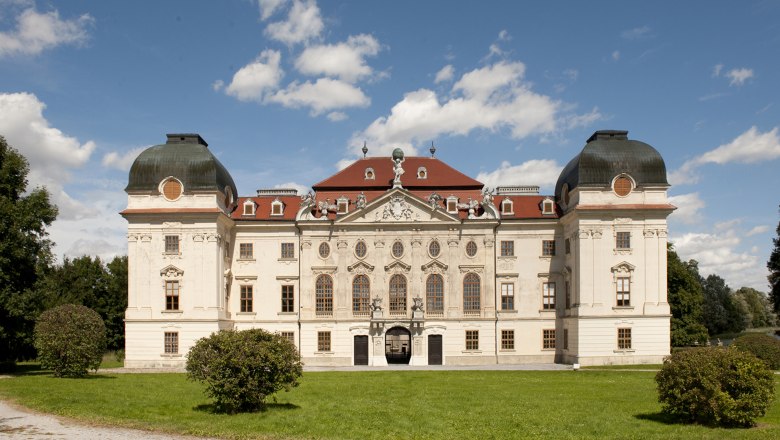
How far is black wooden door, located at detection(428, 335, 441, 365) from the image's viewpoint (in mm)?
54500

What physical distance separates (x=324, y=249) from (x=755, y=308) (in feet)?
377

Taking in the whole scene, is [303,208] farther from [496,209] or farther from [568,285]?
[568,285]

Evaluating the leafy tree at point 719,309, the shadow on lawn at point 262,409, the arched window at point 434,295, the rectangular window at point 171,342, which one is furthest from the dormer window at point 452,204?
the leafy tree at point 719,309

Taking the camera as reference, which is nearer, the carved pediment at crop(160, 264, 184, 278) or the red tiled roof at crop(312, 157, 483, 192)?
the carved pediment at crop(160, 264, 184, 278)

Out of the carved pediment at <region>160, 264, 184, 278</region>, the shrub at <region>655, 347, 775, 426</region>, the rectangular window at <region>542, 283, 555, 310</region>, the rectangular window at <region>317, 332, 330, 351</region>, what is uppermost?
the carved pediment at <region>160, 264, 184, 278</region>

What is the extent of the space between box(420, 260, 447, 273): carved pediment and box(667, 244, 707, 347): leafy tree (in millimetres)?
23805

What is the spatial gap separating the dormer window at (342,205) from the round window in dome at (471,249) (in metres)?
9.67

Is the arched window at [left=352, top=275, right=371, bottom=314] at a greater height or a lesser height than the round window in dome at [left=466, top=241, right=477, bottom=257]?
lesser

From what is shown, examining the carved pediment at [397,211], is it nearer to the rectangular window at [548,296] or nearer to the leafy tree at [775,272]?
the rectangular window at [548,296]

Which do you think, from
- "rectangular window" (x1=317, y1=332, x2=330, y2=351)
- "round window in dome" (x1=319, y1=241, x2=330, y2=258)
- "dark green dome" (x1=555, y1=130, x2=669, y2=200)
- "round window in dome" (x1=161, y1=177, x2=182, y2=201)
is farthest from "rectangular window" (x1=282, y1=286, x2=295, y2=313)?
"dark green dome" (x1=555, y1=130, x2=669, y2=200)

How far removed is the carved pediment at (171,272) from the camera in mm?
52312

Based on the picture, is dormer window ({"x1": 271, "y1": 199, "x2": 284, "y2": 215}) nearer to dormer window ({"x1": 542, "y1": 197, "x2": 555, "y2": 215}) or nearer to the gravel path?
dormer window ({"x1": 542, "y1": 197, "x2": 555, "y2": 215})

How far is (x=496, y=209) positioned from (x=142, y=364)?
28270 mm

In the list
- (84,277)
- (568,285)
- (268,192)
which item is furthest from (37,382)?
(84,277)
